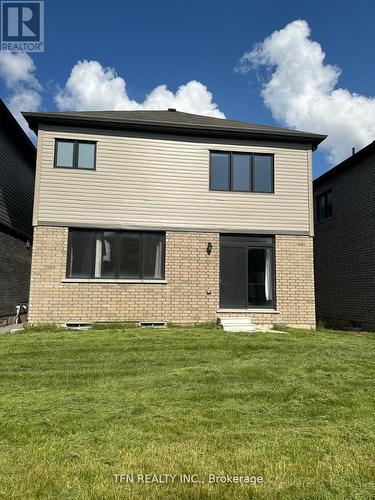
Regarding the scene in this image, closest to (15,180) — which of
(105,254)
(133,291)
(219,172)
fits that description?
Answer: (105,254)

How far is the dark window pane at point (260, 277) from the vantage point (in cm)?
1219

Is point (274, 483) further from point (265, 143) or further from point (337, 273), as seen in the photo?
point (337, 273)

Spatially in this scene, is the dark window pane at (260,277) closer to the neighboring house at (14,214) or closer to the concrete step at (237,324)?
the concrete step at (237,324)

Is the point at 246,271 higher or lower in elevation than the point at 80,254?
lower

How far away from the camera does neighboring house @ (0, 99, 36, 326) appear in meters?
12.5

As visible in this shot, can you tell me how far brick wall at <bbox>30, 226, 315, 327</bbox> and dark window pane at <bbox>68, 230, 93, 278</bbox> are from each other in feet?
0.75

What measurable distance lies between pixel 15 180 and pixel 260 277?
31.1ft

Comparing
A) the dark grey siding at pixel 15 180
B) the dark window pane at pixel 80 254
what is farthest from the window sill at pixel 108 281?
the dark grey siding at pixel 15 180

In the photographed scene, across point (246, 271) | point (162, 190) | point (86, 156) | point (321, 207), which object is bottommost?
point (246, 271)

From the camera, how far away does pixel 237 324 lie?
37.6ft

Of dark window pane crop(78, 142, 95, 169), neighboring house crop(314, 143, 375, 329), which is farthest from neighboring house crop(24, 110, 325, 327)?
neighboring house crop(314, 143, 375, 329)

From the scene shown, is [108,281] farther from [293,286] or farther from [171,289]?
[293,286]

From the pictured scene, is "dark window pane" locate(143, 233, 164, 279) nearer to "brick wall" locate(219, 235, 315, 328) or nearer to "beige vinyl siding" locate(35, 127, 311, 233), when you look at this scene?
"beige vinyl siding" locate(35, 127, 311, 233)

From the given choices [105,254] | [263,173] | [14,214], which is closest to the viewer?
[105,254]
